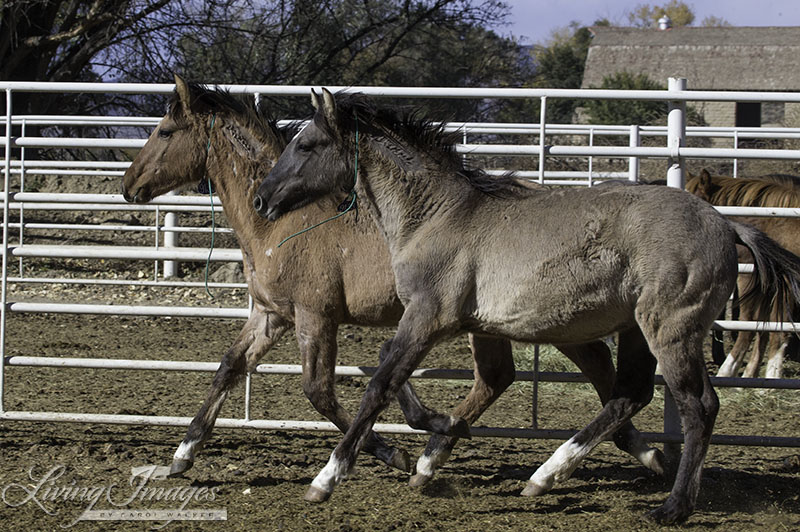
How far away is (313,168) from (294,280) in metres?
0.61

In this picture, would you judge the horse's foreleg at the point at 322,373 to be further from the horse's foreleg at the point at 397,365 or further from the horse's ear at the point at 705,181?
the horse's ear at the point at 705,181

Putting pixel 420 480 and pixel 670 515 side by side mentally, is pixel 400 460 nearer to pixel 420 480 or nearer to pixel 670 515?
pixel 420 480

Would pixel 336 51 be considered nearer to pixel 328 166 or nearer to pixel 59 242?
pixel 59 242

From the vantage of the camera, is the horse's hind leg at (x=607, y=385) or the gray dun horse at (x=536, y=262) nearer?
the gray dun horse at (x=536, y=262)

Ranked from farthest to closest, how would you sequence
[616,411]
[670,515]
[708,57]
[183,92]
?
[708,57], [183,92], [616,411], [670,515]

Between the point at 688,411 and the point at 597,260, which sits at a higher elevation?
the point at 597,260

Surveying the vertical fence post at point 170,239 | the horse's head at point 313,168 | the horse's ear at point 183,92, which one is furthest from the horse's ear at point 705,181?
the vertical fence post at point 170,239

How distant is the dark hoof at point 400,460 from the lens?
4332mm

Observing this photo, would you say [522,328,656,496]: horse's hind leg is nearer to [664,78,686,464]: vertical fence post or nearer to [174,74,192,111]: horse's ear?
[664,78,686,464]: vertical fence post

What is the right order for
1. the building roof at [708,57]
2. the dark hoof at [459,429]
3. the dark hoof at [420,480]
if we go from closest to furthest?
1. the dark hoof at [459,429]
2. the dark hoof at [420,480]
3. the building roof at [708,57]

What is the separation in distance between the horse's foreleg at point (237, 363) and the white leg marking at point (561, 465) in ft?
5.24

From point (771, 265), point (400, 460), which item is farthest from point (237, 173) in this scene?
point (771, 265)

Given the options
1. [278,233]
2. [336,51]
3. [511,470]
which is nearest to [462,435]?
[511,470]

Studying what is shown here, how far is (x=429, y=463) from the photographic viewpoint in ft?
14.2
